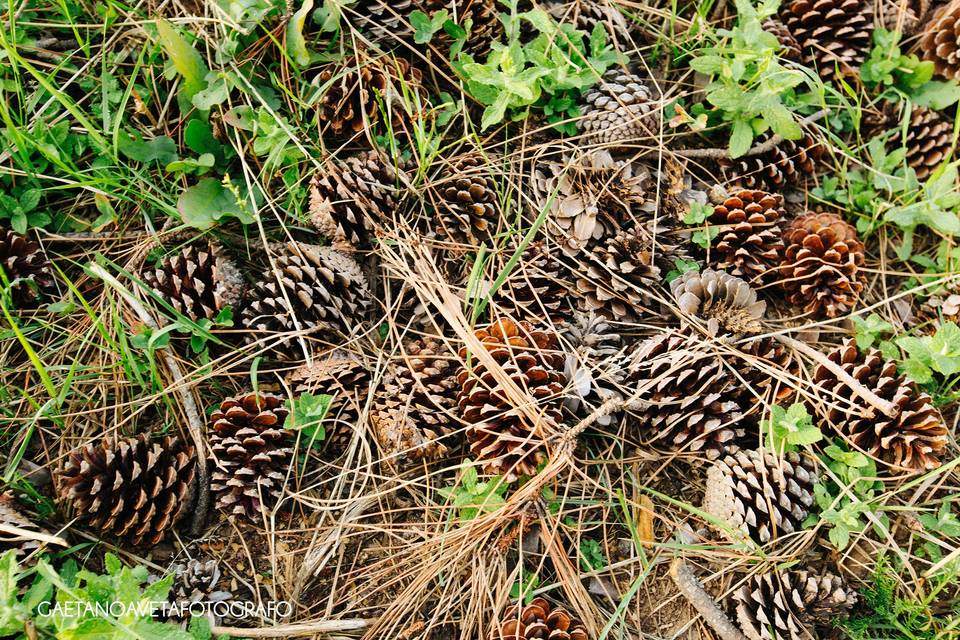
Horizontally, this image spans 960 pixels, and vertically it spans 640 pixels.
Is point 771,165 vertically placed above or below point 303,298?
above

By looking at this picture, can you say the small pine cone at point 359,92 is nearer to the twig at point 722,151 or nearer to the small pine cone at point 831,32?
the twig at point 722,151

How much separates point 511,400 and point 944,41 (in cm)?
213

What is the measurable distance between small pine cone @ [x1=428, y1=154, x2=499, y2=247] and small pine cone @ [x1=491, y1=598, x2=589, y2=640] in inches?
45.6

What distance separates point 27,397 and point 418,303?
122 centimetres

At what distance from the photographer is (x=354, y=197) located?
6.96 feet

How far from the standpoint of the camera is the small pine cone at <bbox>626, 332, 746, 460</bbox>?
6.57 ft

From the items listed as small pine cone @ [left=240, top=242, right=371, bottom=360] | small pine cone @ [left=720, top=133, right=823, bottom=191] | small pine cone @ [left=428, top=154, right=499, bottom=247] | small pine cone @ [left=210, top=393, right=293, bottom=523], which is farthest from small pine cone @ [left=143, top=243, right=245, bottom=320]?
small pine cone @ [left=720, top=133, right=823, bottom=191]

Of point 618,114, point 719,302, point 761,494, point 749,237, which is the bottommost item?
point 761,494

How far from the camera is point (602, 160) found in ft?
7.27

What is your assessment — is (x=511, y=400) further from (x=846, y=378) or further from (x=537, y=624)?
(x=846, y=378)

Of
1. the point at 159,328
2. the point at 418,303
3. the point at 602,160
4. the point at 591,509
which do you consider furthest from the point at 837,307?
the point at 159,328

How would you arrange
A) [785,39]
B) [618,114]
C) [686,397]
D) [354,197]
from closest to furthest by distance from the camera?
[686,397]
[354,197]
[618,114]
[785,39]

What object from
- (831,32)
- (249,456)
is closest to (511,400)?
(249,456)

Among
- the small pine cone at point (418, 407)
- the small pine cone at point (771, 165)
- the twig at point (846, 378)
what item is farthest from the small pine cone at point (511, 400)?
the small pine cone at point (771, 165)
